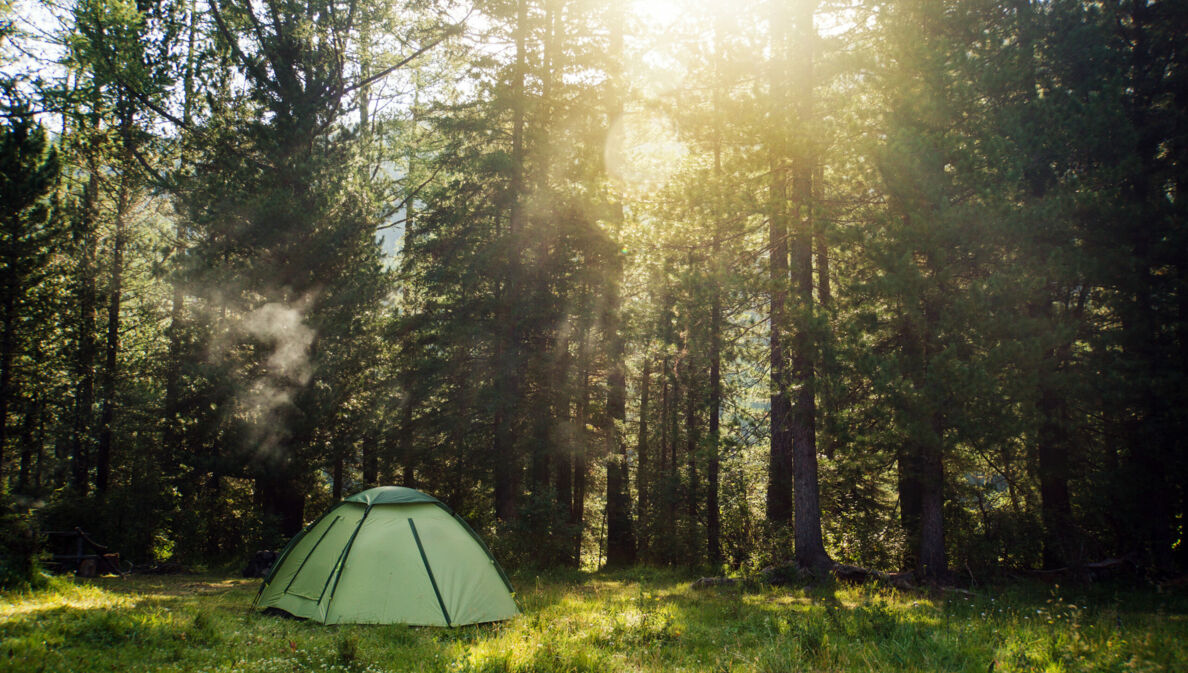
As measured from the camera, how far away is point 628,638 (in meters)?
7.42

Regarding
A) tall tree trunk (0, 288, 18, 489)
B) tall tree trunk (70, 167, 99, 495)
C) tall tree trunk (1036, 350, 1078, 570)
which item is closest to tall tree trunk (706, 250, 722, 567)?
tall tree trunk (1036, 350, 1078, 570)

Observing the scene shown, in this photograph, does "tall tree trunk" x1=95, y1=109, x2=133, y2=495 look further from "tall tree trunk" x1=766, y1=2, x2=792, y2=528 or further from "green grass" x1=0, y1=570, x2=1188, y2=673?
"tall tree trunk" x1=766, y1=2, x2=792, y2=528

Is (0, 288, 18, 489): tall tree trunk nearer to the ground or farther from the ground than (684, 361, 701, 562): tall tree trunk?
farther from the ground

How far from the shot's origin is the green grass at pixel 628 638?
599 cm

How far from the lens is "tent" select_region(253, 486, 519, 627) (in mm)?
8852

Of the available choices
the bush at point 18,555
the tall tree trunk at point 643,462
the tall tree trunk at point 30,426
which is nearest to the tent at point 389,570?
the bush at point 18,555

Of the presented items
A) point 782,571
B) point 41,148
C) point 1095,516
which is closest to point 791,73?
point 782,571

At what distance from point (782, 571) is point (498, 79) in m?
14.4

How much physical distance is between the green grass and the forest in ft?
10.1

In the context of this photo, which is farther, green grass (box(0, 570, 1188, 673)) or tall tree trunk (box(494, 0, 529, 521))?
tall tree trunk (box(494, 0, 529, 521))

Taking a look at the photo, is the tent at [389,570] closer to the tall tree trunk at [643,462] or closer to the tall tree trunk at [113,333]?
the tall tree trunk at [643,462]

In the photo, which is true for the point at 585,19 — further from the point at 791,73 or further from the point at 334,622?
the point at 334,622

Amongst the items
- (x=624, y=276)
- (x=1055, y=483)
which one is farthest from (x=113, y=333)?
(x=1055, y=483)

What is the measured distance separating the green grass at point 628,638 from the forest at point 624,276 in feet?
10.1
